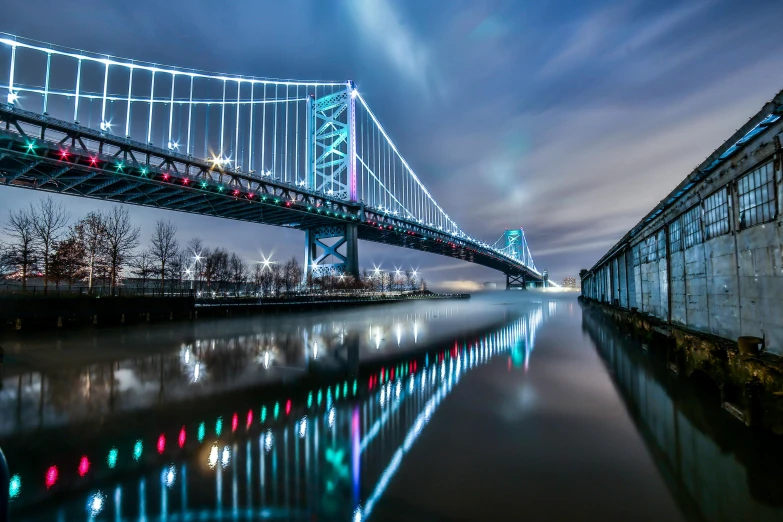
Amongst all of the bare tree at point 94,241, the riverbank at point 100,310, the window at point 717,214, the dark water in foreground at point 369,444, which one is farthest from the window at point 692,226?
the bare tree at point 94,241

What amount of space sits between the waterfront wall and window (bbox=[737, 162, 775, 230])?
0.07 feet

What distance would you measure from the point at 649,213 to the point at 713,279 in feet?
30.2

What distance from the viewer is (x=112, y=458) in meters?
5.79

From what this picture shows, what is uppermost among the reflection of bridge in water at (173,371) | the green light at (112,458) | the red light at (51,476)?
the red light at (51,476)

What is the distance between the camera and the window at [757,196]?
773 centimetres

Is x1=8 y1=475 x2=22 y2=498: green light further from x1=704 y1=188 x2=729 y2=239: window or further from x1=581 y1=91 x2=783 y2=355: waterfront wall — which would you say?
x1=704 y1=188 x2=729 y2=239: window

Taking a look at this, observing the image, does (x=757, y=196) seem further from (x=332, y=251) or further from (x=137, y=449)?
(x=332, y=251)

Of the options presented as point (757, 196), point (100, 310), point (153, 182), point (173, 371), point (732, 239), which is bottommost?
point (173, 371)

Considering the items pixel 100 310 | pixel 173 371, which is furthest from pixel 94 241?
pixel 173 371

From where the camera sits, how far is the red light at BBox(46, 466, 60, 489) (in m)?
5.03

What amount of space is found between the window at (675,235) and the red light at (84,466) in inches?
707

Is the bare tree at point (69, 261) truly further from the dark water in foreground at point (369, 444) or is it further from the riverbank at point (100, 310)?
the dark water in foreground at point (369, 444)

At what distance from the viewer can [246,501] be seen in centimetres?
462

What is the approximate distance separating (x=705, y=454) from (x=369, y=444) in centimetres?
563
